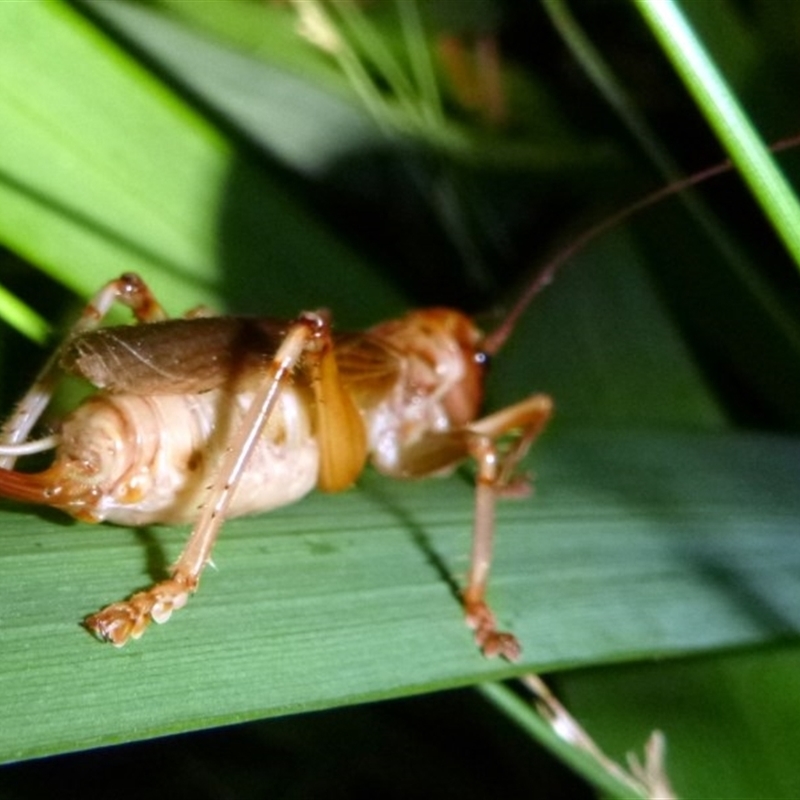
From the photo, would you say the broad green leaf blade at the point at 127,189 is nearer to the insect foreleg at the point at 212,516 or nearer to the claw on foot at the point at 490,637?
the insect foreleg at the point at 212,516

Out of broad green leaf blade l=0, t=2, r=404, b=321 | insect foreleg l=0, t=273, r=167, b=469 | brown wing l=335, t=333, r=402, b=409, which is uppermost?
broad green leaf blade l=0, t=2, r=404, b=321

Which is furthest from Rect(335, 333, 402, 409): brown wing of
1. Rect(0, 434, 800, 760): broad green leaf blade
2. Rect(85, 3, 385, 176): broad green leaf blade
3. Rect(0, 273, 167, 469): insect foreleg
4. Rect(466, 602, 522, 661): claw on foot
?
Rect(85, 3, 385, 176): broad green leaf blade

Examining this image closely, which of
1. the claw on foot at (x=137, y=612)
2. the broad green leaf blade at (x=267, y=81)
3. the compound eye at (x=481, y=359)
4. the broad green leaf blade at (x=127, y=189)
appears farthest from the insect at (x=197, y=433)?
the broad green leaf blade at (x=267, y=81)

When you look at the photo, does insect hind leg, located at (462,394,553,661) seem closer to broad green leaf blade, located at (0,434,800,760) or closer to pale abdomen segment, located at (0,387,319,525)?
broad green leaf blade, located at (0,434,800,760)

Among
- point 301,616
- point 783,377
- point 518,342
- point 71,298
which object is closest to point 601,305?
point 518,342

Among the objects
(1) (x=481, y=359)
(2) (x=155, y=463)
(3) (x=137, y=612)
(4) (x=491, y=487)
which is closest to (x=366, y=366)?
(4) (x=491, y=487)

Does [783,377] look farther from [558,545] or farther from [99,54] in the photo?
[99,54]

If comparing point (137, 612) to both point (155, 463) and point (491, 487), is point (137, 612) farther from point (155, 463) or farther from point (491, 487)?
point (491, 487)
